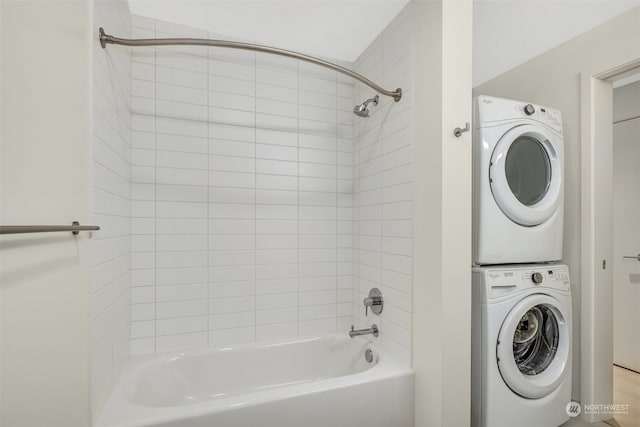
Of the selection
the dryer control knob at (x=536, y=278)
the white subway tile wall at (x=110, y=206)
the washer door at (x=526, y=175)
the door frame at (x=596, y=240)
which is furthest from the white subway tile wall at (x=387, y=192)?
the white subway tile wall at (x=110, y=206)

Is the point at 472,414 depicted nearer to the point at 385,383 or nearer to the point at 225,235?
the point at 385,383

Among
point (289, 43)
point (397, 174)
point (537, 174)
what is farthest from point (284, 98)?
point (537, 174)

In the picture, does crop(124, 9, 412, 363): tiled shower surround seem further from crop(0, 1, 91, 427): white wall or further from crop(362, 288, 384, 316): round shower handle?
crop(0, 1, 91, 427): white wall

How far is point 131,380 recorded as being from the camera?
1.54m

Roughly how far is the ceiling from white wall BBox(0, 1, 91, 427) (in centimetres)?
91

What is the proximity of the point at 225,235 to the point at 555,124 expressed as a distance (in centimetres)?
218

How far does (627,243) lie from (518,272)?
1887 mm

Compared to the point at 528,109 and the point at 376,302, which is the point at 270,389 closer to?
the point at 376,302

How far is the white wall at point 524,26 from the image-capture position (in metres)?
1.91

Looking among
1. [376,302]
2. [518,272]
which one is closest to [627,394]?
[518,272]

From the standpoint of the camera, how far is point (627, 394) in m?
2.16

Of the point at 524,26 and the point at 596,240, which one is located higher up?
the point at 524,26

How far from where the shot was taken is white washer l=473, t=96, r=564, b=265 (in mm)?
1595

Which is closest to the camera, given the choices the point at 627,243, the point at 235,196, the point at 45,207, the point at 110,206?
the point at 45,207
